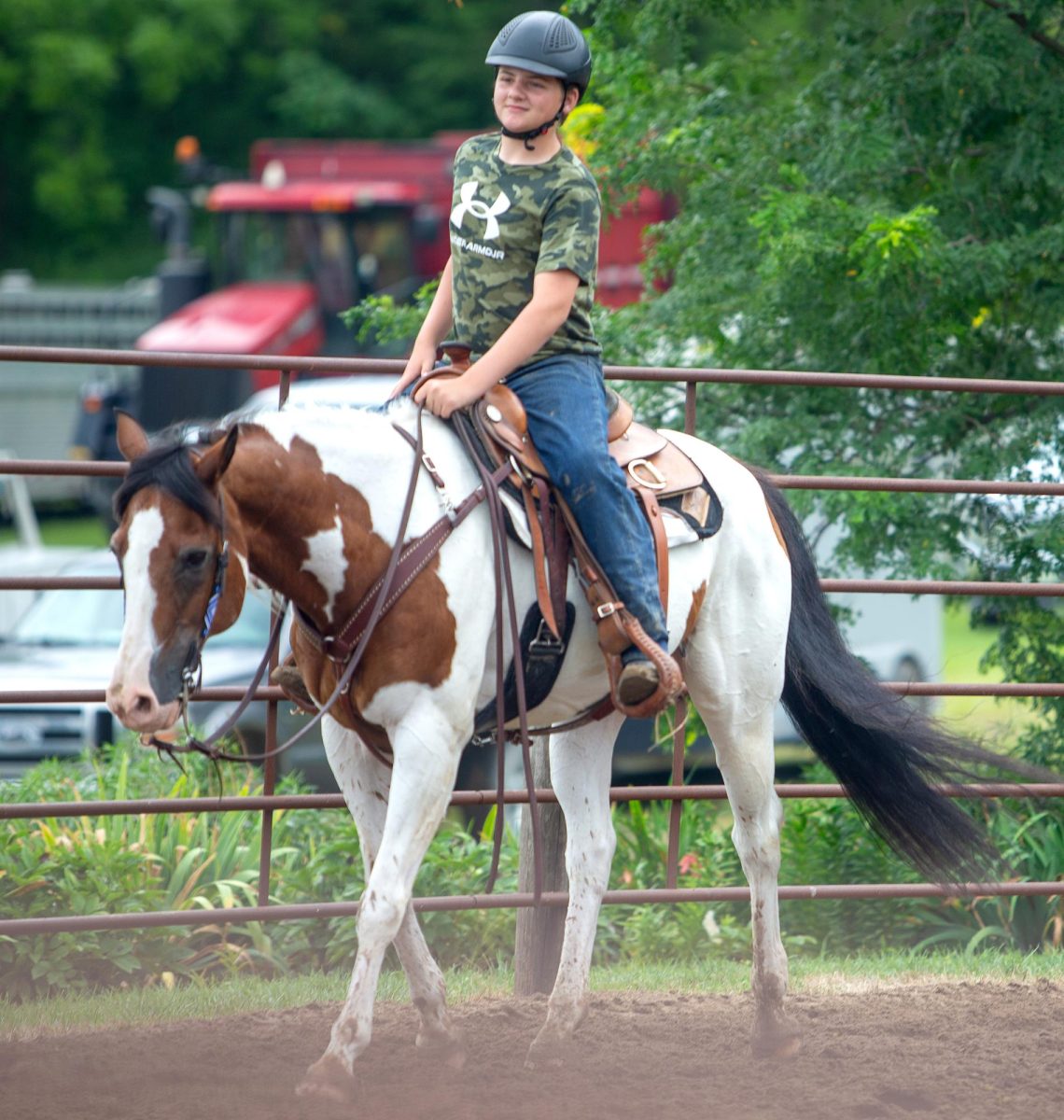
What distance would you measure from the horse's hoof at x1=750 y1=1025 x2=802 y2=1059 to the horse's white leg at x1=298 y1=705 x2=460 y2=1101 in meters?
1.28

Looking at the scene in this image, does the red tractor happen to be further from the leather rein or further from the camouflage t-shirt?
the leather rein

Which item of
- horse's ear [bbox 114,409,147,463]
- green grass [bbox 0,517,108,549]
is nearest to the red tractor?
green grass [bbox 0,517,108,549]

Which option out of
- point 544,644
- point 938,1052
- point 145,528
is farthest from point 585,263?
point 938,1052

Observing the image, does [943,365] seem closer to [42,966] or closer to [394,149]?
[42,966]

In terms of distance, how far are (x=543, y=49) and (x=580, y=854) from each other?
219 cm

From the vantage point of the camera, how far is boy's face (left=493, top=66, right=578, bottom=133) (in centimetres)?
→ 404

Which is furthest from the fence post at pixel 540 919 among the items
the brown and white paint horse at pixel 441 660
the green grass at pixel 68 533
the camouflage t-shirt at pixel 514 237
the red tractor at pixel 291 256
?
the green grass at pixel 68 533

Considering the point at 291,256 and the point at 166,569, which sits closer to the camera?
the point at 166,569

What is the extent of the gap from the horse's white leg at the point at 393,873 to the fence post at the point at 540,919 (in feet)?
4.94

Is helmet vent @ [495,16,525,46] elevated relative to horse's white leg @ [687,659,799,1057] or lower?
elevated

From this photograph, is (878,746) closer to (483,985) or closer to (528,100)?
(483,985)

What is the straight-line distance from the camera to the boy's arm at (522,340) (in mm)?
3951

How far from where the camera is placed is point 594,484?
13.3 feet

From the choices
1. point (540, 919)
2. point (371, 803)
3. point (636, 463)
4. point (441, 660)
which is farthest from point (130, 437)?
point (540, 919)
